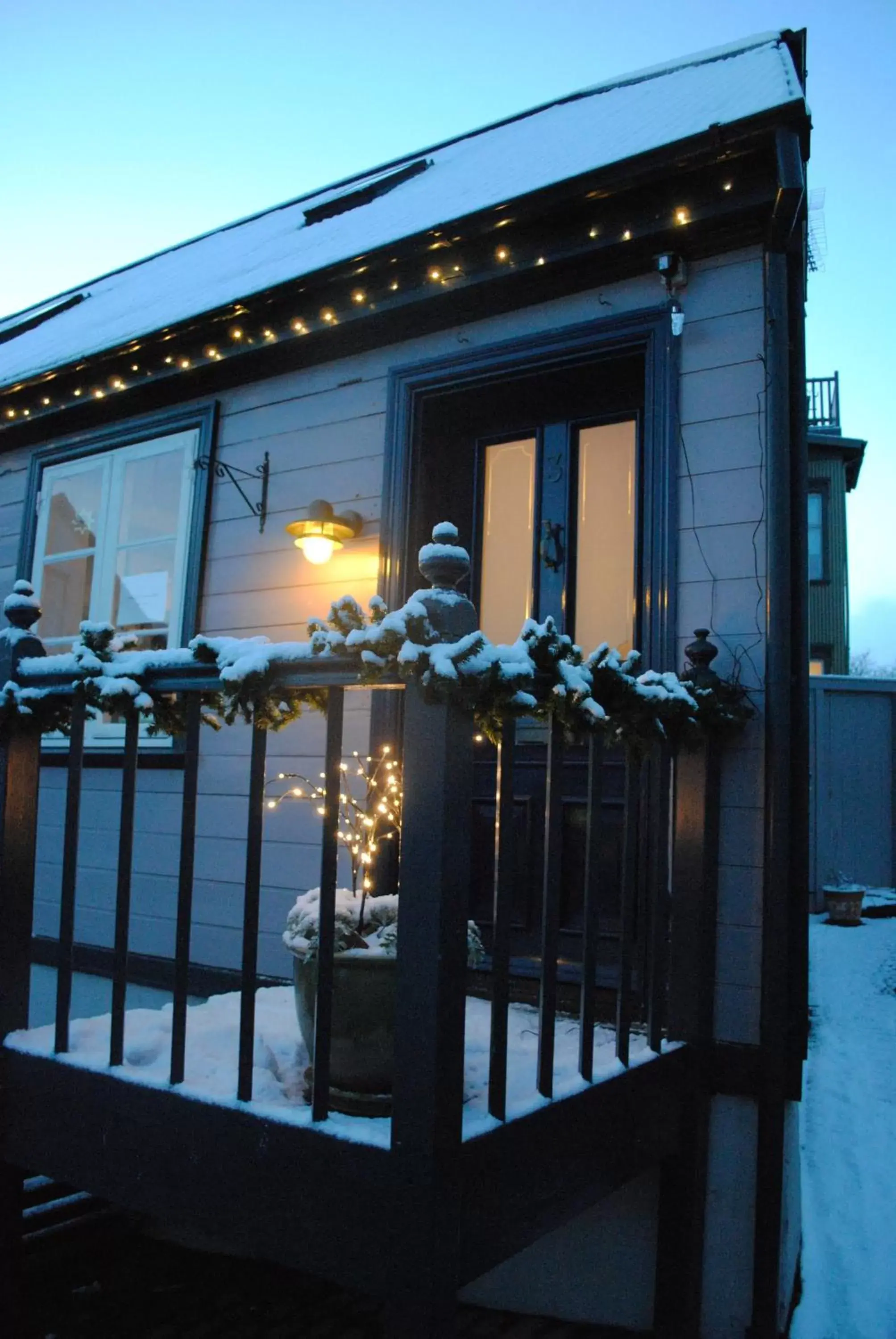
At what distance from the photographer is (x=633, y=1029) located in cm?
259

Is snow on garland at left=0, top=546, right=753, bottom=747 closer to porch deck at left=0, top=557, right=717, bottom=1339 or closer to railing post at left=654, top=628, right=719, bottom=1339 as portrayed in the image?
porch deck at left=0, top=557, right=717, bottom=1339

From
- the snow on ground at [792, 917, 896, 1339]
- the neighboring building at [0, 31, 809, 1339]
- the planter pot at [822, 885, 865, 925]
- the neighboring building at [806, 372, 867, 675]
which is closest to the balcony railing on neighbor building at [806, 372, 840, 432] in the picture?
the neighboring building at [806, 372, 867, 675]

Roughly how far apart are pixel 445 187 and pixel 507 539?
5.99 ft

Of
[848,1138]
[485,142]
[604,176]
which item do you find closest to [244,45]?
[485,142]

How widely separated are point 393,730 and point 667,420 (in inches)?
58.1

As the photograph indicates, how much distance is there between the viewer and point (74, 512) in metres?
4.64

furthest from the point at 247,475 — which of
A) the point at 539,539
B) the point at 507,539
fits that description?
the point at 539,539

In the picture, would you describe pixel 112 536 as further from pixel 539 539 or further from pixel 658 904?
pixel 658 904

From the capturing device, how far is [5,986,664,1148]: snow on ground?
5.75ft

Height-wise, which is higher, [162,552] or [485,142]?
[485,142]

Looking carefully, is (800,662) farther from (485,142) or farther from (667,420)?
(485,142)

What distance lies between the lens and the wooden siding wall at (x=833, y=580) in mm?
15055

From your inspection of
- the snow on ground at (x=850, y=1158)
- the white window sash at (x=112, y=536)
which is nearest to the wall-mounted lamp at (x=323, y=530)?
the white window sash at (x=112, y=536)

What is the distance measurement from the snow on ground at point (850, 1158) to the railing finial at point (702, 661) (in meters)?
1.89
